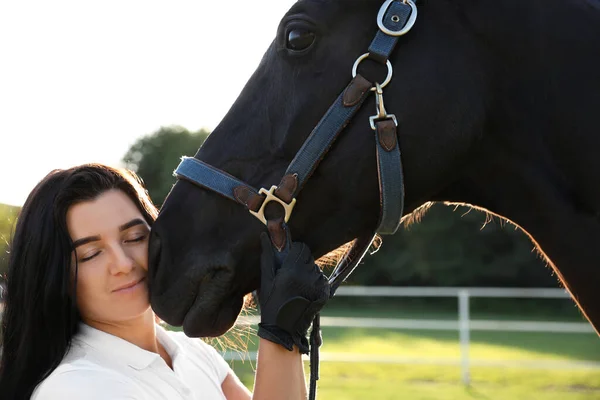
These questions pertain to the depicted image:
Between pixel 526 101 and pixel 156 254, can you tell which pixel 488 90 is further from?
pixel 156 254

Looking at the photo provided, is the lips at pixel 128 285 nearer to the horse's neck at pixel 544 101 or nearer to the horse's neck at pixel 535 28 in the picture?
the horse's neck at pixel 544 101

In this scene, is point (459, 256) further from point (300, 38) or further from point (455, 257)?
point (300, 38)

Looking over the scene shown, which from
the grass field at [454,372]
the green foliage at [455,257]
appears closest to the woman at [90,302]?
the grass field at [454,372]

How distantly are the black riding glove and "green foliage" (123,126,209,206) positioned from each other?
94.7ft

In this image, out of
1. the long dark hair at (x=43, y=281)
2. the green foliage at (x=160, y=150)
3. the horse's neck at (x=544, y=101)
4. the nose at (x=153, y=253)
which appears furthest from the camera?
the green foliage at (x=160, y=150)

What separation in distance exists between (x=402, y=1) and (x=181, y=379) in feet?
4.20

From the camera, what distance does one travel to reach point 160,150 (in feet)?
106

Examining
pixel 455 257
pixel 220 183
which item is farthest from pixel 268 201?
pixel 455 257

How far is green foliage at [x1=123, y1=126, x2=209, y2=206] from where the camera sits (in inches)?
1214

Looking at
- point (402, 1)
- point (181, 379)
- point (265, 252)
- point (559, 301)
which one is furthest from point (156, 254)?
point (559, 301)

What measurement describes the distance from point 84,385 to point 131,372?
0.22 metres

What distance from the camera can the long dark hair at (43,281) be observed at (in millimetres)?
2037

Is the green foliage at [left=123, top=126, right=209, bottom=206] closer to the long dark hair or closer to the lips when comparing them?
the long dark hair

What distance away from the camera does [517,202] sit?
Result: 192 centimetres
